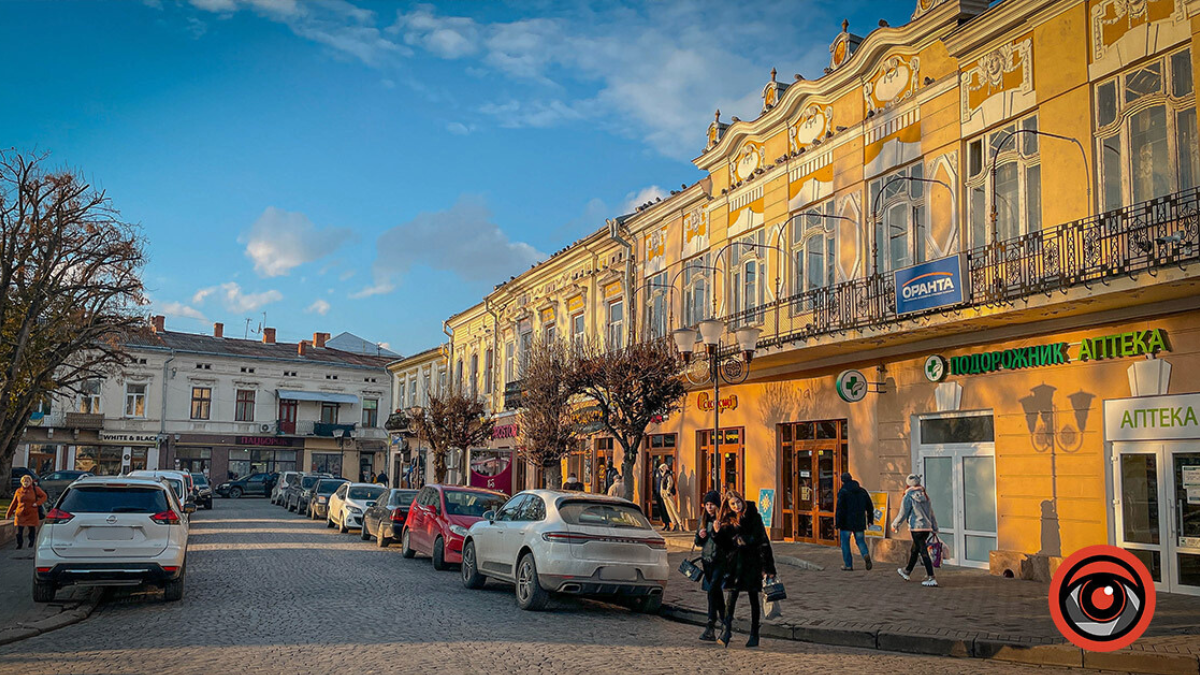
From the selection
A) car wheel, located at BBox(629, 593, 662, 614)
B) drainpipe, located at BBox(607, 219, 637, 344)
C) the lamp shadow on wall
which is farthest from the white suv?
drainpipe, located at BBox(607, 219, 637, 344)

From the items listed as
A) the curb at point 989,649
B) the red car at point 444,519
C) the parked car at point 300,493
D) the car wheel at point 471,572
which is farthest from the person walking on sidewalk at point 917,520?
the parked car at point 300,493

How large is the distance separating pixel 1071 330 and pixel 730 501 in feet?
23.9

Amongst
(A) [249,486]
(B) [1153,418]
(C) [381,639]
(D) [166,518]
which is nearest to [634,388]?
(B) [1153,418]

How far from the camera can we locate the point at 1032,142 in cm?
1511

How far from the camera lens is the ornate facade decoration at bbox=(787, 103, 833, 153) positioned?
20203 mm

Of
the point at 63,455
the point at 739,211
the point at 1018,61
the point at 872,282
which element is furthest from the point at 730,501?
the point at 63,455

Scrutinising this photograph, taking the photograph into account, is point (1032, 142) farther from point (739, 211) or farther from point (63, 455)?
point (63, 455)

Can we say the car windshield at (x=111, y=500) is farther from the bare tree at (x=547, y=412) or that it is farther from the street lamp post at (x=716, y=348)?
the bare tree at (x=547, y=412)

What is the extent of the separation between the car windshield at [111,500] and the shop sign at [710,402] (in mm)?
14252

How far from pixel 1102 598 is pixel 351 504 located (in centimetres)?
2179

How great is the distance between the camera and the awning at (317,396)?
63938 mm

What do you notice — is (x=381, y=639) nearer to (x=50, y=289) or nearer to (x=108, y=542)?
(x=108, y=542)

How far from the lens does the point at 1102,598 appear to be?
25.3 ft

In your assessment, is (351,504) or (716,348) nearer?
(716,348)
